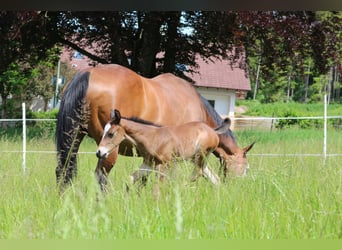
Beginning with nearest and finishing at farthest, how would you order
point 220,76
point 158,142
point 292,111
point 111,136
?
point 111,136, point 158,142, point 220,76, point 292,111

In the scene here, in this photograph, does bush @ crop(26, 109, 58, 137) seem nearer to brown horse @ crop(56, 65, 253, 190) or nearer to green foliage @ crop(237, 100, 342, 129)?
brown horse @ crop(56, 65, 253, 190)

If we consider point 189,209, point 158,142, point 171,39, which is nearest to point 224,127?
point 158,142

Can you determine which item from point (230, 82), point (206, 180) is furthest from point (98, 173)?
point (230, 82)

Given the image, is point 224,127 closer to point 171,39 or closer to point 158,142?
point 158,142

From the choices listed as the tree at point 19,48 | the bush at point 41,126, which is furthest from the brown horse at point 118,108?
the tree at point 19,48

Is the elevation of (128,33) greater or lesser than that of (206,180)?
greater

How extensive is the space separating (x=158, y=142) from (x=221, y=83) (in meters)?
1.77

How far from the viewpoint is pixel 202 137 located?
277cm

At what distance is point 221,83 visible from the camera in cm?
428

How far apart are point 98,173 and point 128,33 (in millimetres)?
2283

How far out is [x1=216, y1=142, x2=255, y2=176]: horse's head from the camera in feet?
9.98

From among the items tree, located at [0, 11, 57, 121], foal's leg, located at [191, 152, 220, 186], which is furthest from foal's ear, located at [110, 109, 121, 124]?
tree, located at [0, 11, 57, 121]

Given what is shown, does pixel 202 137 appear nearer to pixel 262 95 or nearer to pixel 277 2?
pixel 277 2

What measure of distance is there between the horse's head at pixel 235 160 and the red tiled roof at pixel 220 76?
1099 mm
